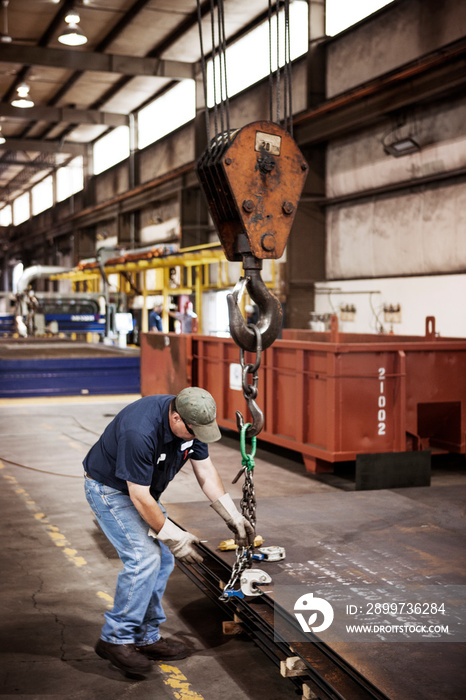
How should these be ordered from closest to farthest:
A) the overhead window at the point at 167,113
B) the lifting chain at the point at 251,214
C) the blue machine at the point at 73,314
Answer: the lifting chain at the point at 251,214
the blue machine at the point at 73,314
the overhead window at the point at 167,113

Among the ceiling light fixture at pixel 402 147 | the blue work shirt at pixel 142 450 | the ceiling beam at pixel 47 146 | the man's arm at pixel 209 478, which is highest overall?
the ceiling beam at pixel 47 146

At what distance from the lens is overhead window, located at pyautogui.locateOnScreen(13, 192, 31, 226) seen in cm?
4117

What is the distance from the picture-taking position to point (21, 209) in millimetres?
42594

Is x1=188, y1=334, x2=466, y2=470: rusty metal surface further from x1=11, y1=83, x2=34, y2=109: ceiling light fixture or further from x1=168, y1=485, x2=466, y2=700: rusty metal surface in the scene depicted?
x1=11, y1=83, x2=34, y2=109: ceiling light fixture

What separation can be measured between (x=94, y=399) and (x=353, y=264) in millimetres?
5488

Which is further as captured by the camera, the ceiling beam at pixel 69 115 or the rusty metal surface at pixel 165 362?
the ceiling beam at pixel 69 115

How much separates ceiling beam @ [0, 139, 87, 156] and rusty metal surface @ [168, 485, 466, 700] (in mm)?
25833

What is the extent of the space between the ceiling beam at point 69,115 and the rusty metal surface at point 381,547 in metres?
20.1

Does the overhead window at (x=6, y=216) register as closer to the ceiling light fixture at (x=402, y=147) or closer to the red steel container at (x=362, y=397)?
the ceiling light fixture at (x=402, y=147)

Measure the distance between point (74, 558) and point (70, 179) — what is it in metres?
29.0

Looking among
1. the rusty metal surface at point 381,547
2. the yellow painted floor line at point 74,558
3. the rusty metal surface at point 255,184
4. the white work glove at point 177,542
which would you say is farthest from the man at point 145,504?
the rusty metal surface at point 255,184

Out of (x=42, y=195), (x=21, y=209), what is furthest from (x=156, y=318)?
(x=21, y=209)

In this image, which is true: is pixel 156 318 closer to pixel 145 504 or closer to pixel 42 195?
pixel 145 504

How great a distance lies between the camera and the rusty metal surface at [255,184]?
Result: 357cm
